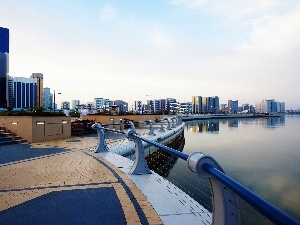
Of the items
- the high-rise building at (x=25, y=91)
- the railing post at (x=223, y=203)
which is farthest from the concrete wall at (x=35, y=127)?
the high-rise building at (x=25, y=91)

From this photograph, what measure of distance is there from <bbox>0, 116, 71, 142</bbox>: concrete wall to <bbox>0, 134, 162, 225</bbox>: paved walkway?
928cm

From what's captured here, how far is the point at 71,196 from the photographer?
5.64 m

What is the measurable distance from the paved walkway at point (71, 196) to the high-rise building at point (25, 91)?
18735cm

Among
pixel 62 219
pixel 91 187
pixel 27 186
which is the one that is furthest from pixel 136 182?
pixel 27 186

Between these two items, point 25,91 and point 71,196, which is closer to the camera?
point 71,196

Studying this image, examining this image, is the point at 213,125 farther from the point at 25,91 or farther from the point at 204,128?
the point at 25,91

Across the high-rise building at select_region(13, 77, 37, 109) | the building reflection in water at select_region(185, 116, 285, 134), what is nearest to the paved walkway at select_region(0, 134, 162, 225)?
the building reflection in water at select_region(185, 116, 285, 134)

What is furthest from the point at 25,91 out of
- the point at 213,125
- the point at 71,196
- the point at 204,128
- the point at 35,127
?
the point at 71,196

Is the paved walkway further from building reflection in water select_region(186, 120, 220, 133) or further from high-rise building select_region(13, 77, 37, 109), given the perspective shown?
high-rise building select_region(13, 77, 37, 109)

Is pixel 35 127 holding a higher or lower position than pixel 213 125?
higher

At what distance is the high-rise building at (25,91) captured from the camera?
589ft

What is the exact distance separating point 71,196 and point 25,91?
196m

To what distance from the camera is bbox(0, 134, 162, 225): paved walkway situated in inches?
172

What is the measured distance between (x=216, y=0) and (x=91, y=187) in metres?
25.4
